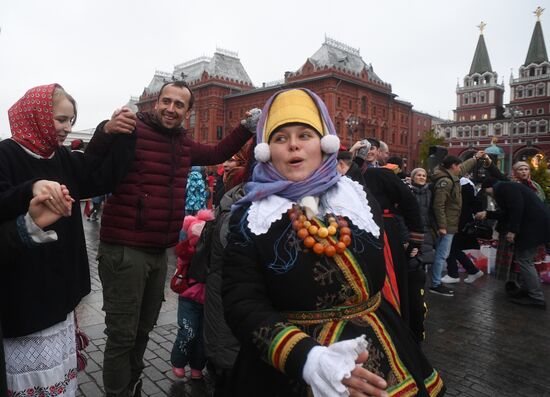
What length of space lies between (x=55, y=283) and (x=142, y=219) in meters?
0.78

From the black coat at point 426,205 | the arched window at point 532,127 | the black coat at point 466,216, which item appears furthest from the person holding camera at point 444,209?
the arched window at point 532,127

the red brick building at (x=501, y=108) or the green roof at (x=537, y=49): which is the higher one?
the green roof at (x=537, y=49)

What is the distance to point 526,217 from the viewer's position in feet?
20.2

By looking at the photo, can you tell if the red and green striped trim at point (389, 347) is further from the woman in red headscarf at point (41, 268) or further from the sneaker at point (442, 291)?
the sneaker at point (442, 291)

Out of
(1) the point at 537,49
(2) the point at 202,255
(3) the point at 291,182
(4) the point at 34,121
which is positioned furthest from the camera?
(1) the point at 537,49

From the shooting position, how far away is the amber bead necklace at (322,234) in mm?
1630

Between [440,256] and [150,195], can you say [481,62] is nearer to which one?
[440,256]

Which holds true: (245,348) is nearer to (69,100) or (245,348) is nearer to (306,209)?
(306,209)

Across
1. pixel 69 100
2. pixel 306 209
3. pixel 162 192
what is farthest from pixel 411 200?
pixel 69 100

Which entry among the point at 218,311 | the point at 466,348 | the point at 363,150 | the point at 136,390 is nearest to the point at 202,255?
the point at 218,311

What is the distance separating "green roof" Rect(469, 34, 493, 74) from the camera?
67250mm

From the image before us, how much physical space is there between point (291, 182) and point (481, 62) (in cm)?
7806

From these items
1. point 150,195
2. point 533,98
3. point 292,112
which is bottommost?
point 150,195

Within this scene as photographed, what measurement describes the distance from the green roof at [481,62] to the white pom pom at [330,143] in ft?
251
